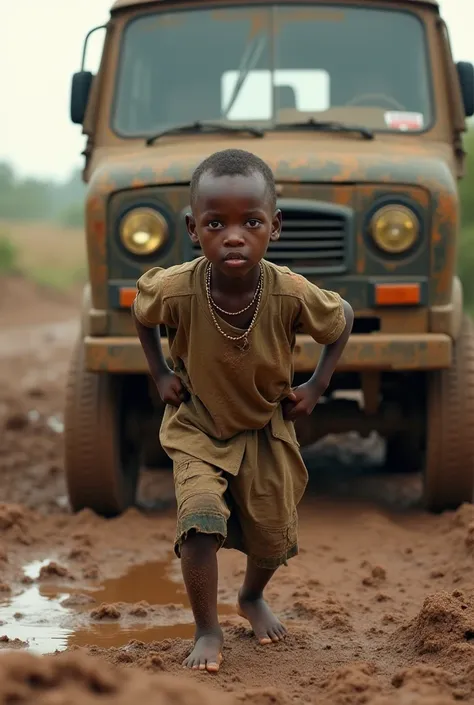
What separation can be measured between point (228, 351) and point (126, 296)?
196cm

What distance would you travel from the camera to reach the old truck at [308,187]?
5379 mm

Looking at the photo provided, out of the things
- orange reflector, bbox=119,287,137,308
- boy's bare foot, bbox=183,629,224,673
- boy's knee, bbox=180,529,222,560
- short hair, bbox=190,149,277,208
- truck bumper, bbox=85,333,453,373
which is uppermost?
short hair, bbox=190,149,277,208

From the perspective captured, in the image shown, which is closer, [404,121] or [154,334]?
[154,334]

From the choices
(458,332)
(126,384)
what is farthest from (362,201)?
(126,384)

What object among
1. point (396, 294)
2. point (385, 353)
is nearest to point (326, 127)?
point (396, 294)

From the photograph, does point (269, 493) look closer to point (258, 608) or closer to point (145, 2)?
point (258, 608)

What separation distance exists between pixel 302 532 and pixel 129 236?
56.1 inches

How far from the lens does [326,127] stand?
587 centimetres

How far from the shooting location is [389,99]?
20.0 ft

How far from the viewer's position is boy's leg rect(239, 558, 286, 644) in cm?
388

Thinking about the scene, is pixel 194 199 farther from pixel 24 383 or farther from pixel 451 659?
pixel 24 383

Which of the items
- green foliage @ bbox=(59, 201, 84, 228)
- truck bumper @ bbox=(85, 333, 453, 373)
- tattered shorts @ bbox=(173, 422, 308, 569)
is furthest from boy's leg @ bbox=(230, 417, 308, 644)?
green foliage @ bbox=(59, 201, 84, 228)

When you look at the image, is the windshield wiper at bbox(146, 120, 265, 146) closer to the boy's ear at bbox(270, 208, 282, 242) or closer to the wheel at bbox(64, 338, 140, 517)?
the wheel at bbox(64, 338, 140, 517)

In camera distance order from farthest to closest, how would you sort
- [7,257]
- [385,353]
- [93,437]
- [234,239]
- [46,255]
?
[46,255], [7,257], [93,437], [385,353], [234,239]
